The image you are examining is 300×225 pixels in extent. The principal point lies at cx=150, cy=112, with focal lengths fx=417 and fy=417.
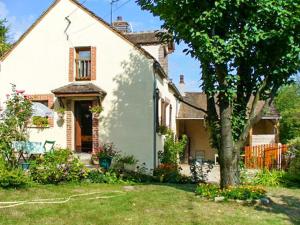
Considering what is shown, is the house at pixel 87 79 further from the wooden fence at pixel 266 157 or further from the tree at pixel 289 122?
the tree at pixel 289 122

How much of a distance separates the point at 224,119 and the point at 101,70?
7.98m

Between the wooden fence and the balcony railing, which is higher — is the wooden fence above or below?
below

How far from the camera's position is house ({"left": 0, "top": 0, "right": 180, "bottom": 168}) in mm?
17188

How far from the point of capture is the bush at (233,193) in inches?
404

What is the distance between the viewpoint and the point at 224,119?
11.3m

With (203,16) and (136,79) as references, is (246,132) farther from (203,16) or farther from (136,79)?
(136,79)

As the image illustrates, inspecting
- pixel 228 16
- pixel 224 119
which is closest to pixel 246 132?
pixel 224 119

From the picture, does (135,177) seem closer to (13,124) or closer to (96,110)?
(96,110)

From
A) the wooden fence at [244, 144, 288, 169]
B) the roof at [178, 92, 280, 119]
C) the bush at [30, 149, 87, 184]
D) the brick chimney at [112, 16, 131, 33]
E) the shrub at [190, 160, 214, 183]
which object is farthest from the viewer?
the roof at [178, 92, 280, 119]

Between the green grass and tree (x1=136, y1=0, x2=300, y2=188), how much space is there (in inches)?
61.4

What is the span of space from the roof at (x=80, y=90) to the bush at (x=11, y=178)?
564 centimetres

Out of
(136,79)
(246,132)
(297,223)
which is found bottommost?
(297,223)

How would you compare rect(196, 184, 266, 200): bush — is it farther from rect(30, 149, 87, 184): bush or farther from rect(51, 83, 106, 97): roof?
rect(51, 83, 106, 97): roof

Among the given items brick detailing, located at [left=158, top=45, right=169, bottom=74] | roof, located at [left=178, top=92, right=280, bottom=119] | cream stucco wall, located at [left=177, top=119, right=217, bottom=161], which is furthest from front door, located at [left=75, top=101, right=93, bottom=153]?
cream stucco wall, located at [left=177, top=119, right=217, bottom=161]
